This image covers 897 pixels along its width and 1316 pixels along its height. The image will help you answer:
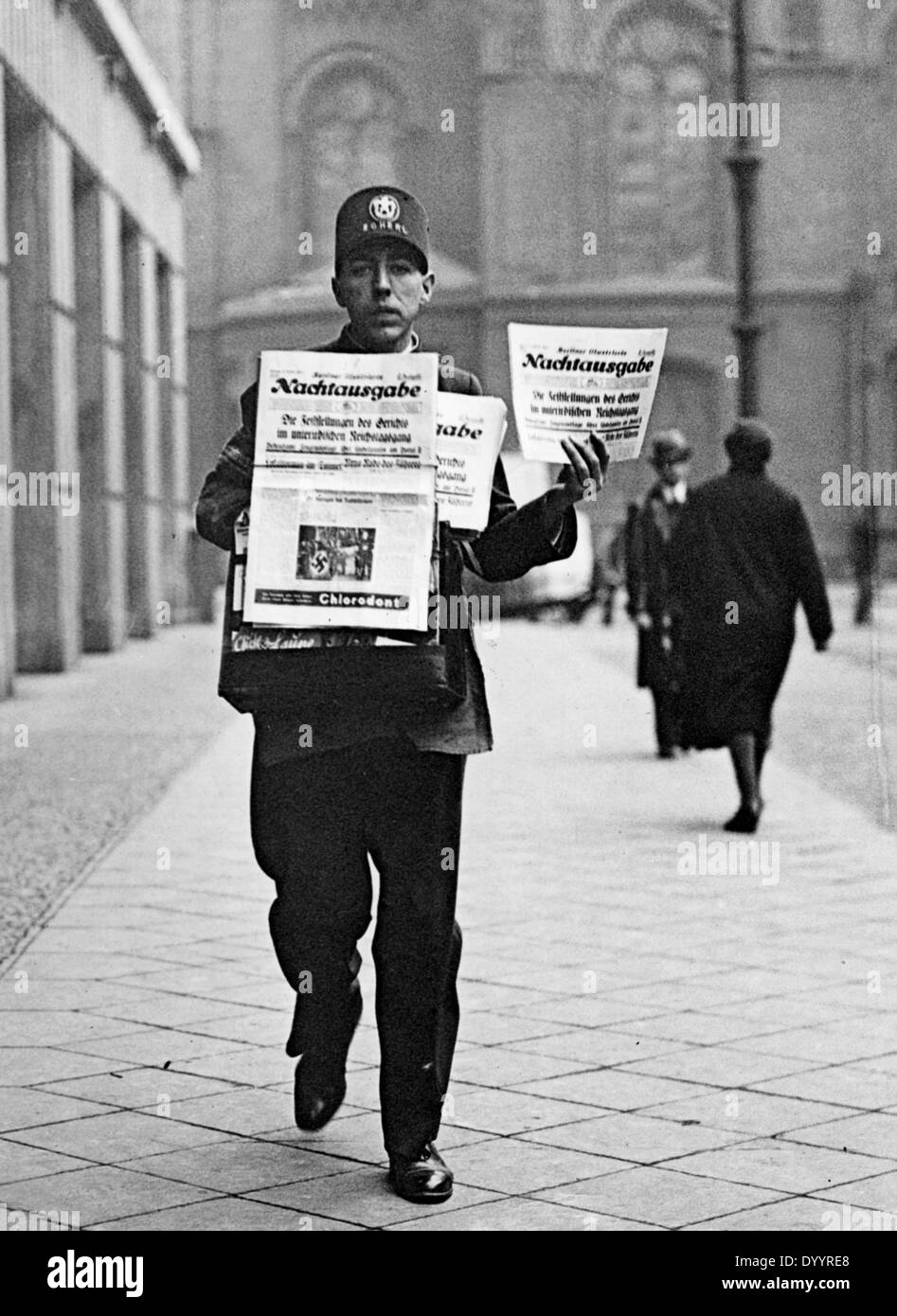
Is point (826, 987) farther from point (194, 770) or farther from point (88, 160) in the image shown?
point (88, 160)

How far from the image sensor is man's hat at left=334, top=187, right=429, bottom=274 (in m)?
4.79

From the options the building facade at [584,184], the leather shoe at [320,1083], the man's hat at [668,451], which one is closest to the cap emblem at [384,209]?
the leather shoe at [320,1083]

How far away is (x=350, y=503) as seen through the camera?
4.64 meters

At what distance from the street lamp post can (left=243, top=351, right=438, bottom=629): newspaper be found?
13015 mm

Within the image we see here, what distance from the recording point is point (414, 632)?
15.4 ft

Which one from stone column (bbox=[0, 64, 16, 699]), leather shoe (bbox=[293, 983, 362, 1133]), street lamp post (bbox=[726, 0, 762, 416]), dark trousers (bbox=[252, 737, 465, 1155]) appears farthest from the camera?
stone column (bbox=[0, 64, 16, 699])

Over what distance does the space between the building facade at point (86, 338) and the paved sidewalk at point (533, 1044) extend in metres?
6.07

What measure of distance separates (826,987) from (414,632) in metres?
2.84

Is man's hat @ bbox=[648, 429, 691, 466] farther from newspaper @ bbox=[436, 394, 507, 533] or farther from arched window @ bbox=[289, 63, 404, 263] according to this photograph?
arched window @ bbox=[289, 63, 404, 263]

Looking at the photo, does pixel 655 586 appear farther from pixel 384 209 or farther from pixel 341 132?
pixel 341 132

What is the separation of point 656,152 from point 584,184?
1597mm

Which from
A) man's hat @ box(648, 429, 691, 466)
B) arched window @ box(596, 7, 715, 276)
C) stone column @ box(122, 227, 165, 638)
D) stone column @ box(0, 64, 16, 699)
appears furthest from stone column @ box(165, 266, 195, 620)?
man's hat @ box(648, 429, 691, 466)

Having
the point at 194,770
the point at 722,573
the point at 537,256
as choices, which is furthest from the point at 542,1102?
the point at 537,256
